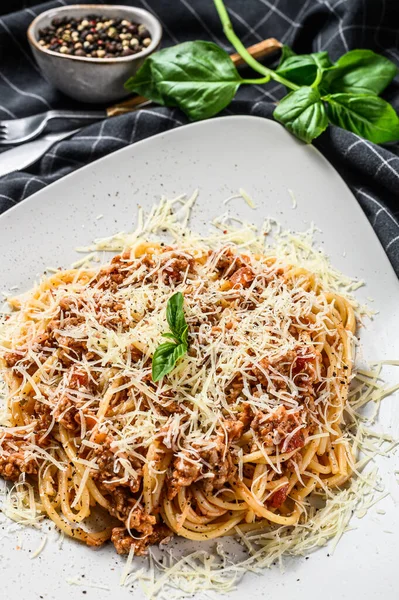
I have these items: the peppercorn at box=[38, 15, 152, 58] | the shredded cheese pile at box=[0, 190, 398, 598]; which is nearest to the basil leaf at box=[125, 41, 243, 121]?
the peppercorn at box=[38, 15, 152, 58]

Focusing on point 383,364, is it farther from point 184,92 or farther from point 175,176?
point 184,92

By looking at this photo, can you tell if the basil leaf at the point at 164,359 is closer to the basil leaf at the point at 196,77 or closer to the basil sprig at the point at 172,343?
the basil sprig at the point at 172,343

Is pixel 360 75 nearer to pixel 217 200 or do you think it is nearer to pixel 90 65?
pixel 217 200

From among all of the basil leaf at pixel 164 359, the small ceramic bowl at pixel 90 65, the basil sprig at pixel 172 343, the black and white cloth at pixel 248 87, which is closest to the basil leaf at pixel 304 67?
the black and white cloth at pixel 248 87

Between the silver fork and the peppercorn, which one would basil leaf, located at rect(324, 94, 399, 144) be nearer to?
the peppercorn

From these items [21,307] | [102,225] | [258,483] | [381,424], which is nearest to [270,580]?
[258,483]
